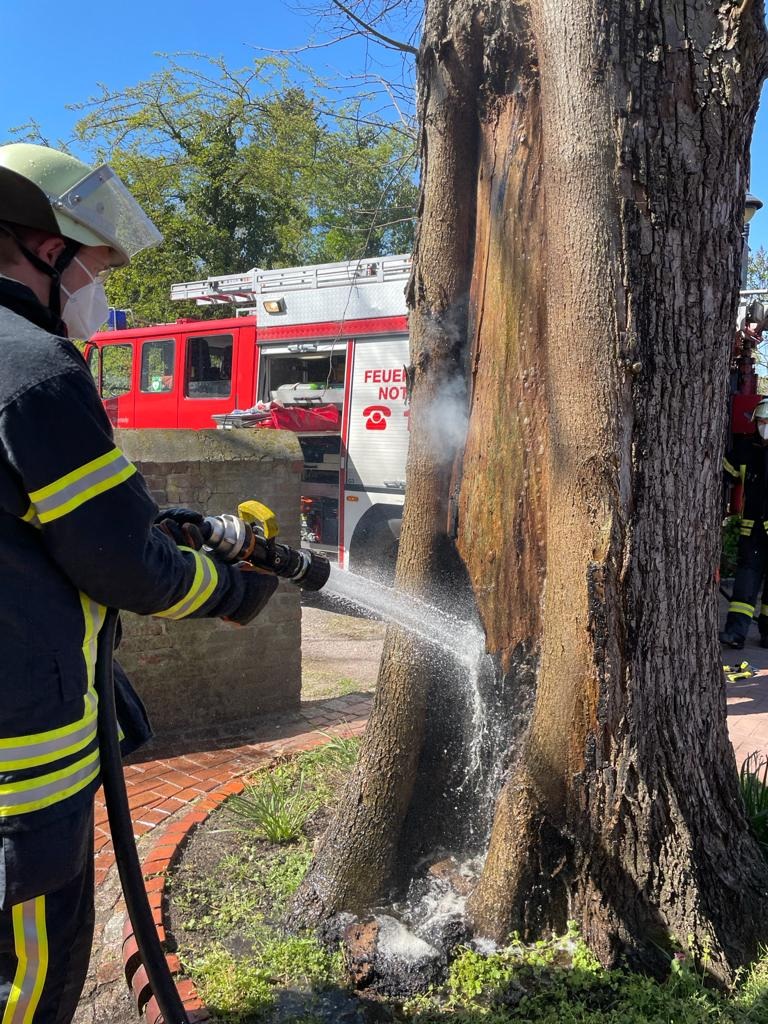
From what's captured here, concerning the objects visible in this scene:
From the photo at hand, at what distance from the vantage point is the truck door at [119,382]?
1102 centimetres

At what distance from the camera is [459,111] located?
2668mm

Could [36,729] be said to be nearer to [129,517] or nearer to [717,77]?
[129,517]

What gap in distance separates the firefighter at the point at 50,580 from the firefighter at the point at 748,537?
19.7 feet

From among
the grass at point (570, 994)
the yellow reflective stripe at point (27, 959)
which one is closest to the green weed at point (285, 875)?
the grass at point (570, 994)

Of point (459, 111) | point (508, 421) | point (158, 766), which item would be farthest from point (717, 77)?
point (158, 766)

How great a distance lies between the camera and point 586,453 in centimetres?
230

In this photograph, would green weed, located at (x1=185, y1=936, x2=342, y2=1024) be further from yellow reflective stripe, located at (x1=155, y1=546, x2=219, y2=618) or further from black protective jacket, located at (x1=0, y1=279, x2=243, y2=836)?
yellow reflective stripe, located at (x1=155, y1=546, x2=219, y2=618)

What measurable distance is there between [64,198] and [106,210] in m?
0.12

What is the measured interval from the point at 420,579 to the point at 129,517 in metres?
1.40

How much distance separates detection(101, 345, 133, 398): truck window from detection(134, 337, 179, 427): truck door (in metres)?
0.63

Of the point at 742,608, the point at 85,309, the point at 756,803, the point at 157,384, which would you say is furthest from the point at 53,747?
the point at 157,384

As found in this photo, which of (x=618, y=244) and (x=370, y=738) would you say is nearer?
(x=618, y=244)

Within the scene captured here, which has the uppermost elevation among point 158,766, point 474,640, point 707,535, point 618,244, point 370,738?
point 618,244

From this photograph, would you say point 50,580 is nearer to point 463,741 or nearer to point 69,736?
point 69,736
